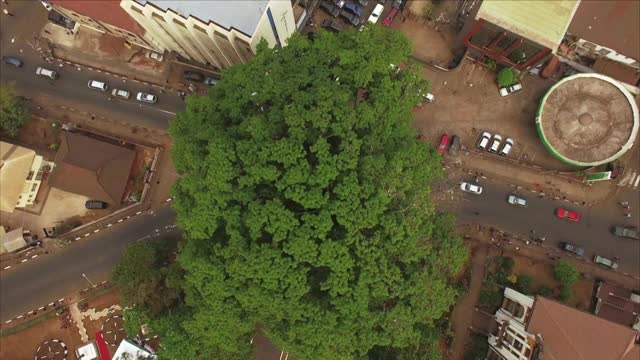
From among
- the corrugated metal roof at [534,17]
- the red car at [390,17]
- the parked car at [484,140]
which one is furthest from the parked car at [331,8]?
the parked car at [484,140]

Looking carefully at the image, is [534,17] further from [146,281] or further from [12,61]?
[12,61]

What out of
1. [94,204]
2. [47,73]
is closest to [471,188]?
[94,204]

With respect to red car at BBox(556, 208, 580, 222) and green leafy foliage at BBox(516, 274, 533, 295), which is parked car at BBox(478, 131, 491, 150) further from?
green leafy foliage at BBox(516, 274, 533, 295)

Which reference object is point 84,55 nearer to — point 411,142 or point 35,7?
point 35,7

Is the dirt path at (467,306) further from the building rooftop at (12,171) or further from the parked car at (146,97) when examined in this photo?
the building rooftop at (12,171)

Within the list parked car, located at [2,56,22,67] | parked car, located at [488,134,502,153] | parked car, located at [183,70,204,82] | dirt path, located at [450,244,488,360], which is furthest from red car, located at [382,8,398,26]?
parked car, located at [2,56,22,67]

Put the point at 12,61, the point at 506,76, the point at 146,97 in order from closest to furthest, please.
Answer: the point at 506,76, the point at 146,97, the point at 12,61
